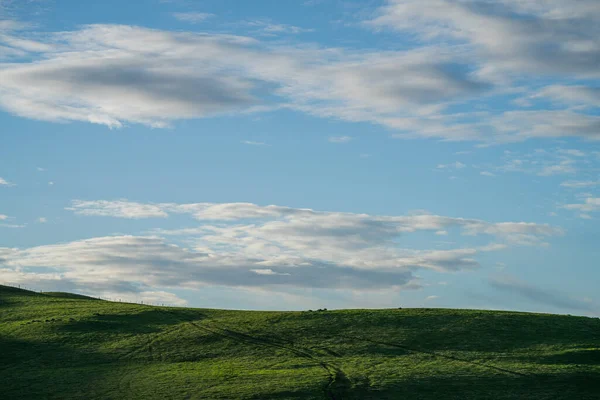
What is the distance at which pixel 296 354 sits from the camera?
6519 cm

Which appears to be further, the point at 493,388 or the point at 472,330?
the point at 472,330

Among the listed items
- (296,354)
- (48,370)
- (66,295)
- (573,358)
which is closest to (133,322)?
(48,370)

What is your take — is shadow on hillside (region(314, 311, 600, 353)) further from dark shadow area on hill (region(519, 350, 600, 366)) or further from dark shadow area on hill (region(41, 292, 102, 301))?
dark shadow area on hill (region(41, 292, 102, 301))

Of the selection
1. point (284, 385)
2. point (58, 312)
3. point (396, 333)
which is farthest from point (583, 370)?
point (58, 312)

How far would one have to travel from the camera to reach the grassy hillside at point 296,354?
5534 cm

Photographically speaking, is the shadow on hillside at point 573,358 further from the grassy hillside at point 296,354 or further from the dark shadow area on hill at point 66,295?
the dark shadow area on hill at point 66,295

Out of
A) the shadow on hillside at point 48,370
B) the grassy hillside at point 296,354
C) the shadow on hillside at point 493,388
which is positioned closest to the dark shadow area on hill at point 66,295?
the grassy hillside at point 296,354

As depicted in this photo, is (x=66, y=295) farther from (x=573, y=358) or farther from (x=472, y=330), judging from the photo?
(x=573, y=358)

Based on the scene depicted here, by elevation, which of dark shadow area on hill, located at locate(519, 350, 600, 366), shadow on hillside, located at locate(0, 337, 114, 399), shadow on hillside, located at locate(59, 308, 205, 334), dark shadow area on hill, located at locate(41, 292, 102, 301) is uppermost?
dark shadow area on hill, located at locate(41, 292, 102, 301)

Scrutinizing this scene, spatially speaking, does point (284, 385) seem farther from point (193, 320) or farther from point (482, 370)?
point (193, 320)

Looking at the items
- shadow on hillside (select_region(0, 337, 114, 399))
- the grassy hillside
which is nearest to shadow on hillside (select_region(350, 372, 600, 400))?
A: the grassy hillside

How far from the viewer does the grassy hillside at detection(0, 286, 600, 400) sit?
55.3m

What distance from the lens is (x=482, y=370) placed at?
58.9 meters

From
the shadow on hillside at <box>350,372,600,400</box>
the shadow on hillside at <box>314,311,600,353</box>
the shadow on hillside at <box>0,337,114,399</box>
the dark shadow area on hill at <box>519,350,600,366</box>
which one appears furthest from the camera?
the shadow on hillside at <box>314,311,600,353</box>
